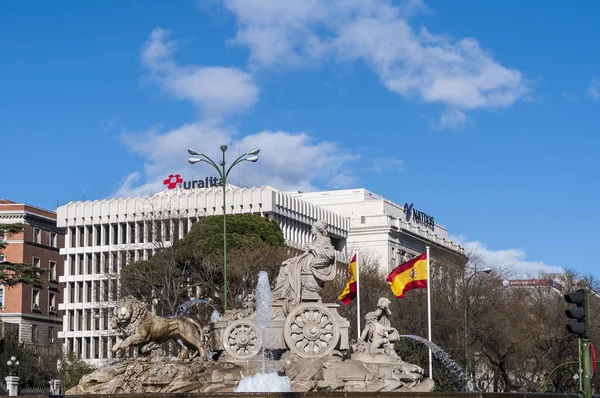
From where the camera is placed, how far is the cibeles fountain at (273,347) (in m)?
24.3

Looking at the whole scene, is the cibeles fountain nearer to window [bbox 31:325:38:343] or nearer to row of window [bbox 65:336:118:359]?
row of window [bbox 65:336:118:359]

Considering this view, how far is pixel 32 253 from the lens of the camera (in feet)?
308

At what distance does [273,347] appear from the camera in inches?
1021

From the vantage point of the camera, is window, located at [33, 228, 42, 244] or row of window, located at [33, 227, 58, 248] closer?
window, located at [33, 228, 42, 244]

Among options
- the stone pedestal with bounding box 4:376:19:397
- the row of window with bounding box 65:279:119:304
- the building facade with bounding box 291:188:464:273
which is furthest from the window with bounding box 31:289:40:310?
the stone pedestal with bounding box 4:376:19:397

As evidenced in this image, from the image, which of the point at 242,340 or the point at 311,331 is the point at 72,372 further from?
the point at 311,331

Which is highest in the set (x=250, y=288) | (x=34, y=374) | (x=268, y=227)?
(x=268, y=227)

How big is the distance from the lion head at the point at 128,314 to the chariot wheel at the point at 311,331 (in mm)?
3440

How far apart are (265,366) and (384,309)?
4115mm

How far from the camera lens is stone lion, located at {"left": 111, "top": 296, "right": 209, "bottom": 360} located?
25.3 m

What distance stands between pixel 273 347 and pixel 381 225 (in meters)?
78.2

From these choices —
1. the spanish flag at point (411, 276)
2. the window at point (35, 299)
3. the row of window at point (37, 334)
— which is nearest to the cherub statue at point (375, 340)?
the spanish flag at point (411, 276)

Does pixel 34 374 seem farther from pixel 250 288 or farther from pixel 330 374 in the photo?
pixel 330 374

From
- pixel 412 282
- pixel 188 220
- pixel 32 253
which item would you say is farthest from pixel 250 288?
pixel 32 253
